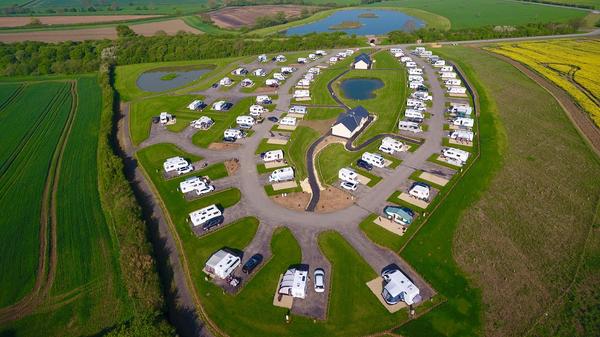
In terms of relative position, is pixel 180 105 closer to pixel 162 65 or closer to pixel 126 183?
pixel 126 183

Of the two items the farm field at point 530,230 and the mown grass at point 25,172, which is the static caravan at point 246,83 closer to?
the mown grass at point 25,172

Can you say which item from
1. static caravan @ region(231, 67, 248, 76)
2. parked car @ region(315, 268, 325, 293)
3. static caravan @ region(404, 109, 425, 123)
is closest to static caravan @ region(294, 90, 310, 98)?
static caravan @ region(404, 109, 425, 123)

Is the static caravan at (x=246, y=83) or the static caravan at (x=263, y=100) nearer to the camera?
the static caravan at (x=263, y=100)

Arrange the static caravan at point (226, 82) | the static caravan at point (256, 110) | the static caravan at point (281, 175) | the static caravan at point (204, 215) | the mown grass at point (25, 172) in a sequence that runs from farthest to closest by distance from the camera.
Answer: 1. the static caravan at point (226, 82)
2. the static caravan at point (256, 110)
3. the static caravan at point (281, 175)
4. the static caravan at point (204, 215)
5. the mown grass at point (25, 172)

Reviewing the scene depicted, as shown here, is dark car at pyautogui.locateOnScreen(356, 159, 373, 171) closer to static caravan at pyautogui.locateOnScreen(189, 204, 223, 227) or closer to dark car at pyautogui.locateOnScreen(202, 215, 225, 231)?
static caravan at pyautogui.locateOnScreen(189, 204, 223, 227)

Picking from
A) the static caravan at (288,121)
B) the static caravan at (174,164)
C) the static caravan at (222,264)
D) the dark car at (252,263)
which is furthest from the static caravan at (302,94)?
the static caravan at (222,264)

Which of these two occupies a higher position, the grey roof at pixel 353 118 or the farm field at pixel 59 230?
the grey roof at pixel 353 118

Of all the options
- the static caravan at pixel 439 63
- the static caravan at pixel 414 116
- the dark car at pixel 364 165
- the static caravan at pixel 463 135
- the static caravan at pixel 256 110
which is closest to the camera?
the dark car at pixel 364 165
